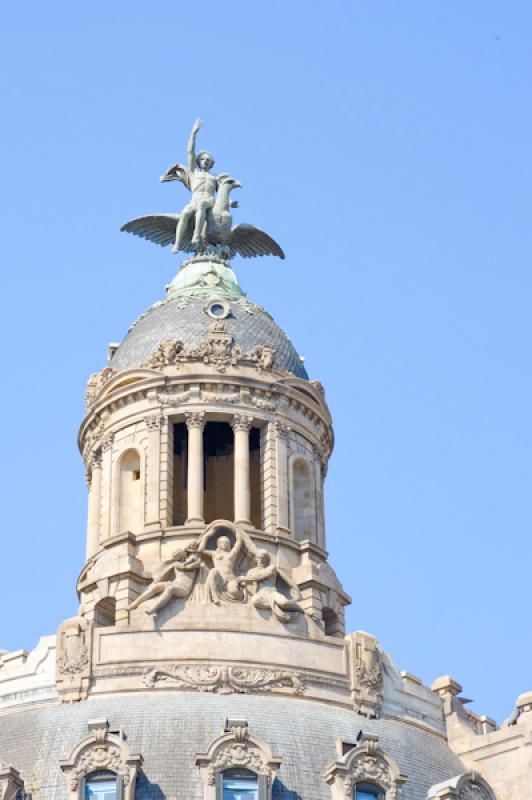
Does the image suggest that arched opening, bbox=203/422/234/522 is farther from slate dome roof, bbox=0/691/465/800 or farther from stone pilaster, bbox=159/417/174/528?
slate dome roof, bbox=0/691/465/800

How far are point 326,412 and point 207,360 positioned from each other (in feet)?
17.0

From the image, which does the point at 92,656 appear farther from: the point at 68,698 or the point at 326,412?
the point at 326,412

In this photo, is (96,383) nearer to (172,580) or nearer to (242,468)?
(242,468)

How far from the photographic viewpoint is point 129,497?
72.1m

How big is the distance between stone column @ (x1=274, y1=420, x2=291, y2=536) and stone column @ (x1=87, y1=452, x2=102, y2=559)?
614cm

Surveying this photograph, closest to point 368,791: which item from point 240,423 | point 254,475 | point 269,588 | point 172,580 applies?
point 269,588

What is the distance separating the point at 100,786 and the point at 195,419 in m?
16.3

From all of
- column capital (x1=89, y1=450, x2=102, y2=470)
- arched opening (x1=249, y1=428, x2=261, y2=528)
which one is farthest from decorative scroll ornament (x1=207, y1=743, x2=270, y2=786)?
column capital (x1=89, y1=450, x2=102, y2=470)

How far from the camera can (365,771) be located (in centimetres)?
6009

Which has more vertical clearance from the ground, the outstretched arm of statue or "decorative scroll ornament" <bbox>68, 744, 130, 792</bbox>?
the outstretched arm of statue

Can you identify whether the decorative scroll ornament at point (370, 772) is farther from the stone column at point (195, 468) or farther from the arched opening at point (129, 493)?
the arched opening at point (129, 493)

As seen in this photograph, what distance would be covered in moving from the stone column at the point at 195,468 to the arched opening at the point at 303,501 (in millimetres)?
3680

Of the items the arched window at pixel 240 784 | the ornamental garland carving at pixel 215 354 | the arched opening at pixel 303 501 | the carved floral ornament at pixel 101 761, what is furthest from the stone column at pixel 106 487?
the arched window at pixel 240 784

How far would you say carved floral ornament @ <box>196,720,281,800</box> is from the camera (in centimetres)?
5844
